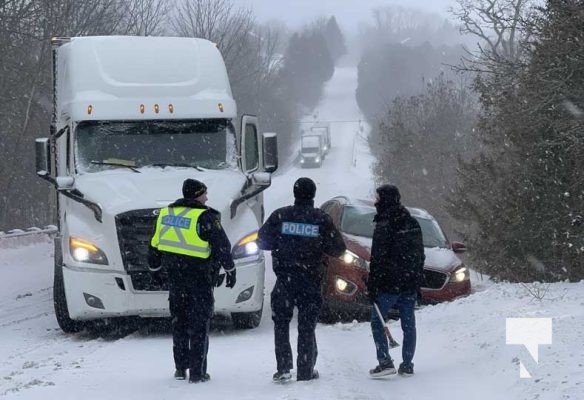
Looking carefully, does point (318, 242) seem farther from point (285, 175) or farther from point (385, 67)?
point (385, 67)

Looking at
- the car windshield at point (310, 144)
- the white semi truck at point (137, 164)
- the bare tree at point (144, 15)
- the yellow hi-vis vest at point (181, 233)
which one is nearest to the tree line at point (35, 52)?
the bare tree at point (144, 15)

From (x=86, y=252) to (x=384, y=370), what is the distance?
430cm

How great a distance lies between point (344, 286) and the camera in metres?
12.9

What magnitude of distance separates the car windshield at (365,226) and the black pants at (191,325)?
232 inches

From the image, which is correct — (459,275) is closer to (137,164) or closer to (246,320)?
(246,320)

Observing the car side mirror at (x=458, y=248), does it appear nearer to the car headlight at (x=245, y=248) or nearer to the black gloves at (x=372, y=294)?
the car headlight at (x=245, y=248)

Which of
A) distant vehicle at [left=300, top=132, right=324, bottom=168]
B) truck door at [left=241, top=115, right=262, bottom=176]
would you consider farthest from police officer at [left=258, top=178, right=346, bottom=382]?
distant vehicle at [left=300, top=132, right=324, bottom=168]

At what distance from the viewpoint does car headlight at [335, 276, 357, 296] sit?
1284 cm

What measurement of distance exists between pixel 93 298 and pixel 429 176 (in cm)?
2889

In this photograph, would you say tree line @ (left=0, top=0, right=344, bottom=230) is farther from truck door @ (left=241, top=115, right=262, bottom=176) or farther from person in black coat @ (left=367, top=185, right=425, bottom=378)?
person in black coat @ (left=367, top=185, right=425, bottom=378)

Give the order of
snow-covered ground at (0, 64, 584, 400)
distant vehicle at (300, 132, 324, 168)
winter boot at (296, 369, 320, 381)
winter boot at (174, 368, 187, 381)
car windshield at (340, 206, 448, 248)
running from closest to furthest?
1. snow-covered ground at (0, 64, 584, 400)
2. winter boot at (296, 369, 320, 381)
3. winter boot at (174, 368, 187, 381)
4. car windshield at (340, 206, 448, 248)
5. distant vehicle at (300, 132, 324, 168)

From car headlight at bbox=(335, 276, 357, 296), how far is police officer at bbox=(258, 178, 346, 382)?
4.35 m

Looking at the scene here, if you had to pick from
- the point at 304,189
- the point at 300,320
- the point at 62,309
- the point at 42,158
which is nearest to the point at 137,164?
the point at 42,158

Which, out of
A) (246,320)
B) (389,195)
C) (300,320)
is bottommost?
(246,320)
